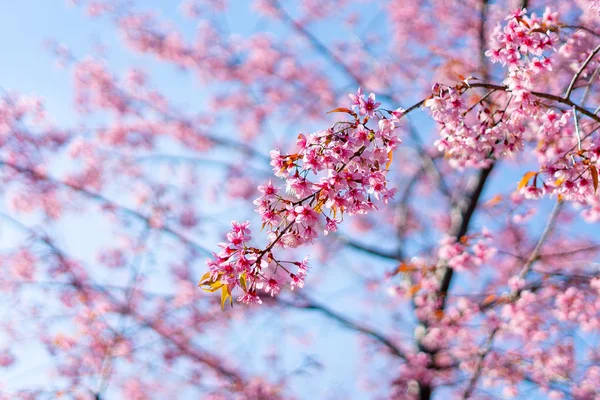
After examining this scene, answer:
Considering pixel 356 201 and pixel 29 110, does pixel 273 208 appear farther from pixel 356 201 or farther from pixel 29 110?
pixel 29 110

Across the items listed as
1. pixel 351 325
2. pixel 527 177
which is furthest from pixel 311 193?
pixel 351 325

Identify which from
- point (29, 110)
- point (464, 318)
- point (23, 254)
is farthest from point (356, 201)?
point (29, 110)

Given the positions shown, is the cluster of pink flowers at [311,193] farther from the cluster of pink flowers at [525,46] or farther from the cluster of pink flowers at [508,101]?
the cluster of pink flowers at [525,46]

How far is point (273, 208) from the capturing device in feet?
7.10

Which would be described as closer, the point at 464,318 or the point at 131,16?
the point at 464,318

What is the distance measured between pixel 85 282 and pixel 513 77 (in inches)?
289

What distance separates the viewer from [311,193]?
210cm

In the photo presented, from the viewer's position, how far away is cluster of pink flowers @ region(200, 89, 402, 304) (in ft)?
6.81

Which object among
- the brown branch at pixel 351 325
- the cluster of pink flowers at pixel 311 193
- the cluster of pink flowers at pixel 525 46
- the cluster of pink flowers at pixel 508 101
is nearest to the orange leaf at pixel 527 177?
the cluster of pink flowers at pixel 508 101

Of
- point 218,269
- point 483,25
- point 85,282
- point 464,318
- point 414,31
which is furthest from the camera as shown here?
point 414,31

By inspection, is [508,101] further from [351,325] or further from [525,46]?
[351,325]

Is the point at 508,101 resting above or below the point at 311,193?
above


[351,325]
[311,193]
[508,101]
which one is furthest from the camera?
[351,325]

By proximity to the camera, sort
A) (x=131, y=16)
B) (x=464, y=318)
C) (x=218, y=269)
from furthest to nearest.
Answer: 1. (x=131, y=16)
2. (x=464, y=318)
3. (x=218, y=269)
